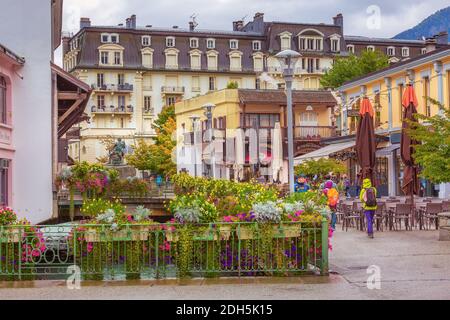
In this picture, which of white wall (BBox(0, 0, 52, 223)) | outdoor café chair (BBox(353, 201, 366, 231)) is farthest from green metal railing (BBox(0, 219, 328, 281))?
white wall (BBox(0, 0, 52, 223))

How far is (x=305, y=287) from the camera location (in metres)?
12.6

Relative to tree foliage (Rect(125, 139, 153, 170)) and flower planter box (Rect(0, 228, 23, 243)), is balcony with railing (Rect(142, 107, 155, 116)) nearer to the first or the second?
tree foliage (Rect(125, 139, 153, 170))

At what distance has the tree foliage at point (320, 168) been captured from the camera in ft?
143

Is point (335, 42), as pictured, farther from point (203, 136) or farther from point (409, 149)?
point (409, 149)

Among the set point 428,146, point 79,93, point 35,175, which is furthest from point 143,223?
point 79,93

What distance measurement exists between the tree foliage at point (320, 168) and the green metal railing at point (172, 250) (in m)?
30.0

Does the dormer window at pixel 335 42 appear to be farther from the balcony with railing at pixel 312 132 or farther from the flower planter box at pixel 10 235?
the flower planter box at pixel 10 235

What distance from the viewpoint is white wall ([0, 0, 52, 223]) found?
24.9 m

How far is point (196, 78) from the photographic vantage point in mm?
91500

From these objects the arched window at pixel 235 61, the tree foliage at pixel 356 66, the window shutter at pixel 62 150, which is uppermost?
the arched window at pixel 235 61

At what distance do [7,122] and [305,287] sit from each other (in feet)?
45.8

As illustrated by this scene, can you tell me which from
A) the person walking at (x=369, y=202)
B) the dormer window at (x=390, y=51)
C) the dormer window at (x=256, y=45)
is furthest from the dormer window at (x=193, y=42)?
the person walking at (x=369, y=202)
